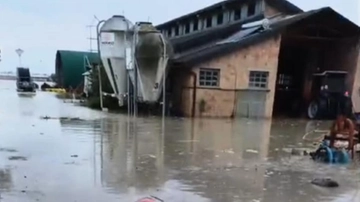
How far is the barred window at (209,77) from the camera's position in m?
19.8

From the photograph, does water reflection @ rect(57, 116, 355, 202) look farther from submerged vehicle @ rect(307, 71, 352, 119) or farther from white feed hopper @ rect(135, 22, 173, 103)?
submerged vehicle @ rect(307, 71, 352, 119)

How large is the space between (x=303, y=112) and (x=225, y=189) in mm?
16713

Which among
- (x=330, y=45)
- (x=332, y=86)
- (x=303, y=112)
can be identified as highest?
(x=330, y=45)

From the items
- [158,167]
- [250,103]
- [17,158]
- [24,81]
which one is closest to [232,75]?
[250,103]

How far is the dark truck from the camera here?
129 feet

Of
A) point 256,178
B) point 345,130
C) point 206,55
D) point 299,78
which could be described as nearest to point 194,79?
point 206,55

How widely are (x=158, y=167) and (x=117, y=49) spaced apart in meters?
12.6

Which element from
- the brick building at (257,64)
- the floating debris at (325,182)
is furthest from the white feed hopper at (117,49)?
the floating debris at (325,182)

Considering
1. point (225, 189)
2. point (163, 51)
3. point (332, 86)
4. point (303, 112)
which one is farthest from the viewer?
point (303, 112)

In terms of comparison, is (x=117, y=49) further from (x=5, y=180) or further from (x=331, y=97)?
(x=5, y=180)

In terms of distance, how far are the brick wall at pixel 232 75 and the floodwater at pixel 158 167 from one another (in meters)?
5.51

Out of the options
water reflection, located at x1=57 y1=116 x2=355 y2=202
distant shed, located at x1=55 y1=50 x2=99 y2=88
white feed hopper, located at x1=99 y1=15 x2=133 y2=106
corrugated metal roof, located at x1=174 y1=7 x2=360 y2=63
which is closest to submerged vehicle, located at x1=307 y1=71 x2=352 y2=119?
corrugated metal roof, located at x1=174 y1=7 x2=360 y2=63

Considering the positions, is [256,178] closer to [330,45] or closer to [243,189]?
[243,189]

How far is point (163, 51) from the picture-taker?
19328 mm
